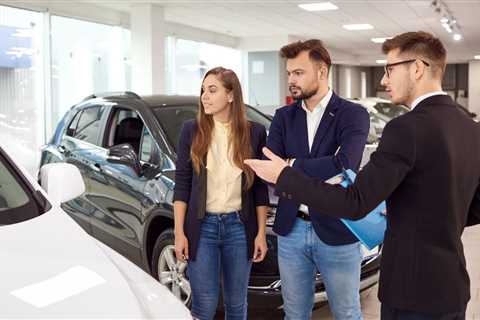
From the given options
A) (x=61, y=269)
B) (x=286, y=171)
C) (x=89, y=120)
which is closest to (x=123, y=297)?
(x=61, y=269)

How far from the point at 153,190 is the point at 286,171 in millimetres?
2097

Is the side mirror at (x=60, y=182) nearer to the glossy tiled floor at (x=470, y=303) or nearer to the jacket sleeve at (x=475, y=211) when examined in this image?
the jacket sleeve at (x=475, y=211)

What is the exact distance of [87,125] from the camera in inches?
183

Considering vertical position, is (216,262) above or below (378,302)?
above

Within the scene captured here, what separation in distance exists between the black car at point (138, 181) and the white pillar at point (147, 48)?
6.83 metres

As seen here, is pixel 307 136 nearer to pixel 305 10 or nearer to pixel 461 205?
pixel 461 205

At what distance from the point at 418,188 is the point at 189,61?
14.9m

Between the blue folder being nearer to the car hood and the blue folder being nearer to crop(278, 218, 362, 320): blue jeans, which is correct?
crop(278, 218, 362, 320): blue jeans

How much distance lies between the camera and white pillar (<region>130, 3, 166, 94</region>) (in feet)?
38.0

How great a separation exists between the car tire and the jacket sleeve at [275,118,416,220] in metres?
1.93

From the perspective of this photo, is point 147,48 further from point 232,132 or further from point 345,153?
point 345,153

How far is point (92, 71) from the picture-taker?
40.9ft

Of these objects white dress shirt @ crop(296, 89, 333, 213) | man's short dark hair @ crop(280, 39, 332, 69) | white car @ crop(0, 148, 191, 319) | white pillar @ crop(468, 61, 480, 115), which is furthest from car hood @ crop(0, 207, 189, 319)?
white pillar @ crop(468, 61, 480, 115)

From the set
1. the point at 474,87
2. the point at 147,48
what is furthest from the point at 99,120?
the point at 474,87
